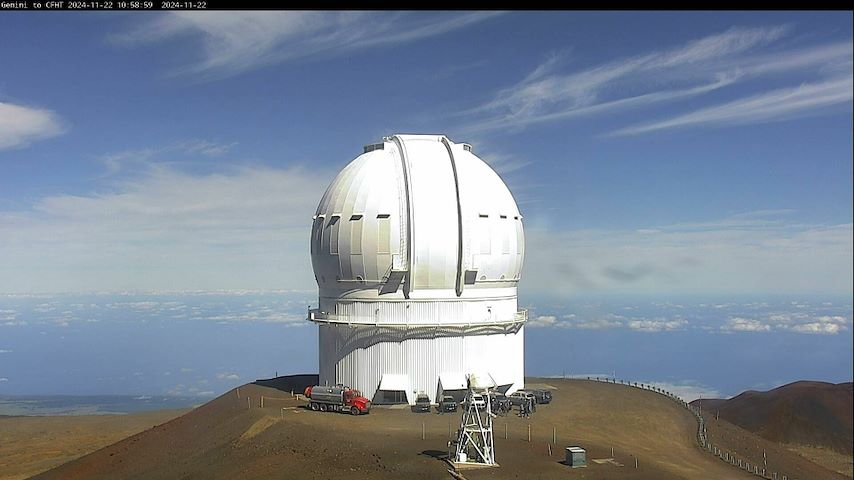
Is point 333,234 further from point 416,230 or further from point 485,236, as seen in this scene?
point 485,236

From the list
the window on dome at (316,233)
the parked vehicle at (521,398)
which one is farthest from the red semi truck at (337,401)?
the window on dome at (316,233)

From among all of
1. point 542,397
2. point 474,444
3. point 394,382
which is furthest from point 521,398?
point 474,444

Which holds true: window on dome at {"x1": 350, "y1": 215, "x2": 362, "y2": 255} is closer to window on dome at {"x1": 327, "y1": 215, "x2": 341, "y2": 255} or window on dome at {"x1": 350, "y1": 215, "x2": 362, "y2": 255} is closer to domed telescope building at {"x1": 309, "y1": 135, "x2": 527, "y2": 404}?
domed telescope building at {"x1": 309, "y1": 135, "x2": 527, "y2": 404}

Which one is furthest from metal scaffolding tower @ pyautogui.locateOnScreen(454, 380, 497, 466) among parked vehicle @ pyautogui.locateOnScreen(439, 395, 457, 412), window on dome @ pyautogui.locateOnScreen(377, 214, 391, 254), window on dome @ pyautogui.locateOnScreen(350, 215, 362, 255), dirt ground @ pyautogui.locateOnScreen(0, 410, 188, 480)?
dirt ground @ pyautogui.locateOnScreen(0, 410, 188, 480)

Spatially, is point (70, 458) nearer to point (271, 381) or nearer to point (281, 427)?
point (271, 381)

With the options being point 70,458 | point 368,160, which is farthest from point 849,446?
point 70,458

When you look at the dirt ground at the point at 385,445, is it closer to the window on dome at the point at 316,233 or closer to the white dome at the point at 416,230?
the white dome at the point at 416,230
